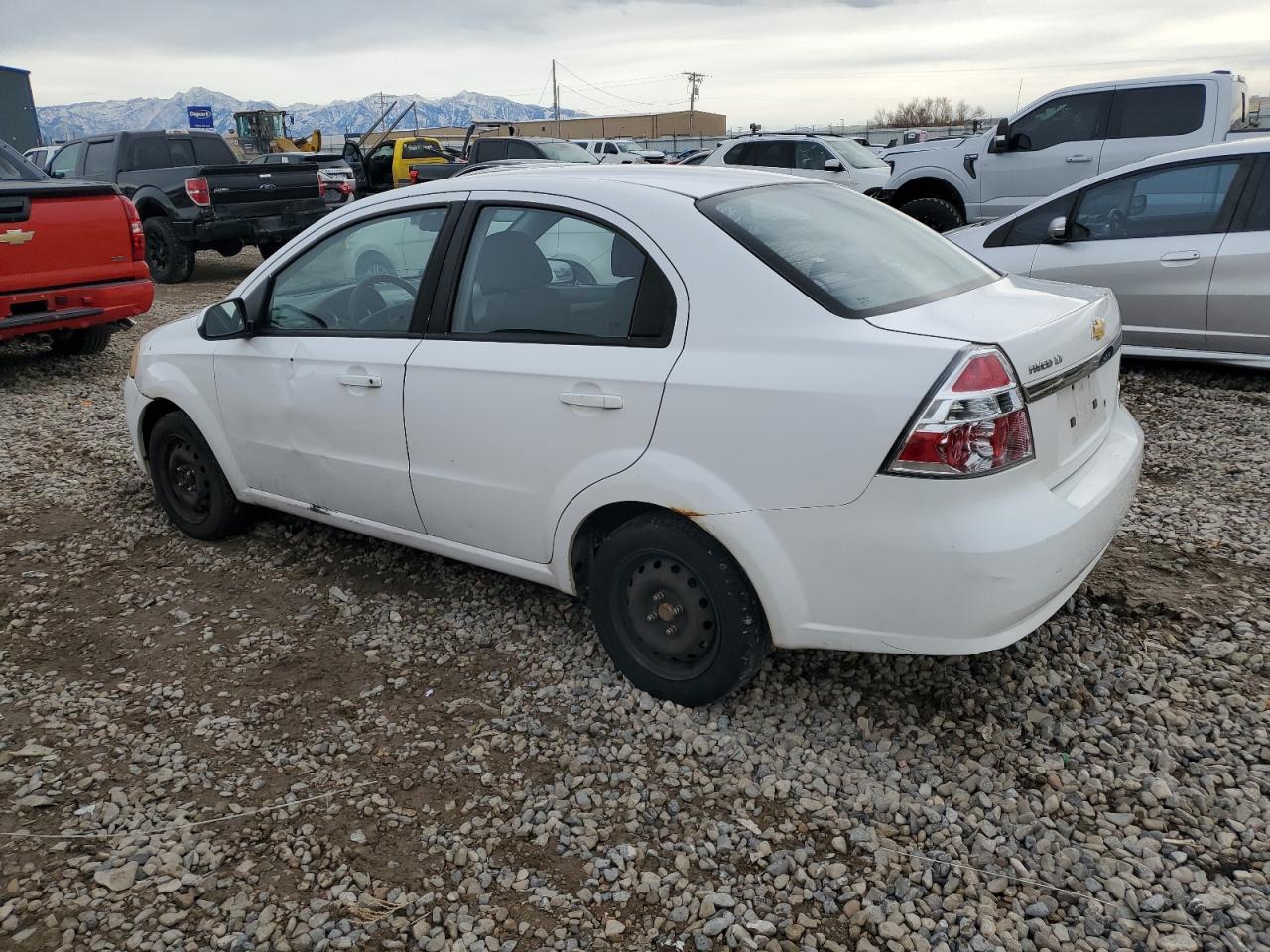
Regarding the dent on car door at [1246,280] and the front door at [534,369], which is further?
the dent on car door at [1246,280]

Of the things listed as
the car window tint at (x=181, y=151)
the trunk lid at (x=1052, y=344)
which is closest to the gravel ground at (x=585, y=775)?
the trunk lid at (x=1052, y=344)

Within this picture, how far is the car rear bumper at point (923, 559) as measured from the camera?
98.0 inches

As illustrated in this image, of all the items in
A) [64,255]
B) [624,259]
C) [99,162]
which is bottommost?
[64,255]

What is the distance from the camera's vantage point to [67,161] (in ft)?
43.9

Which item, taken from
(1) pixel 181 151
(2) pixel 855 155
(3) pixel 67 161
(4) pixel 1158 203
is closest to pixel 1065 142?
(4) pixel 1158 203

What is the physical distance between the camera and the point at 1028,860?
97.6 inches

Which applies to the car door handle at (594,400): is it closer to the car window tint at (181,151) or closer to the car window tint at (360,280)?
the car window tint at (360,280)

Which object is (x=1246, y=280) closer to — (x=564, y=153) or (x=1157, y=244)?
(x=1157, y=244)

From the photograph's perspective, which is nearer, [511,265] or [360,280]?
[511,265]

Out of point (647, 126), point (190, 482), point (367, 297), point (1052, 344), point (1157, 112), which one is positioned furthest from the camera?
point (647, 126)

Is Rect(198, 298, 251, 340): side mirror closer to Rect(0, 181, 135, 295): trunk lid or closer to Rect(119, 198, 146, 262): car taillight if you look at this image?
Rect(0, 181, 135, 295): trunk lid

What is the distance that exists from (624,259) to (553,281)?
0.32 m

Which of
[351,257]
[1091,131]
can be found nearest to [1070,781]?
[351,257]

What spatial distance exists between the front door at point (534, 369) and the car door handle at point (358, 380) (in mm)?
158
